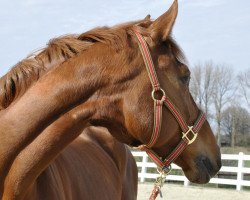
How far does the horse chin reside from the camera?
274 cm

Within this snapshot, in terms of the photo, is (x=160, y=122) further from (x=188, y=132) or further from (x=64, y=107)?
(x=64, y=107)

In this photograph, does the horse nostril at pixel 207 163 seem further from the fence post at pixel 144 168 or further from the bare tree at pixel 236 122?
the bare tree at pixel 236 122

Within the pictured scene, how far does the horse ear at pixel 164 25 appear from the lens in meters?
2.57

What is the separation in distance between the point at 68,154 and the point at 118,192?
1.15 metres

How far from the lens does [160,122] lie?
2.57 metres

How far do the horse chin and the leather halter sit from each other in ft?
0.44

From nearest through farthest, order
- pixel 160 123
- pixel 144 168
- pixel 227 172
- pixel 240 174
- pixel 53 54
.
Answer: pixel 160 123, pixel 53 54, pixel 240 174, pixel 227 172, pixel 144 168

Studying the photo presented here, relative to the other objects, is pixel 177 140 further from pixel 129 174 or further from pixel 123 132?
pixel 129 174

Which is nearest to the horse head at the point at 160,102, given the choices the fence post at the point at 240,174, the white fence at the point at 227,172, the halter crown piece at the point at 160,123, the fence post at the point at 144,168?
the halter crown piece at the point at 160,123

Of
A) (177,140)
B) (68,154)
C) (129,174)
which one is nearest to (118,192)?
(129,174)

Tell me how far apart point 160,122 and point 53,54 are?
0.77 metres

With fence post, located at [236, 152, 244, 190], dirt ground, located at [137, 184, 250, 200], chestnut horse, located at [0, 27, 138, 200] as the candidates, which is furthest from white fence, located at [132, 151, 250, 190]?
chestnut horse, located at [0, 27, 138, 200]

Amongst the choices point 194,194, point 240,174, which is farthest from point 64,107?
point 240,174

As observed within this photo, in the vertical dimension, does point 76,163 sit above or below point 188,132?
below
